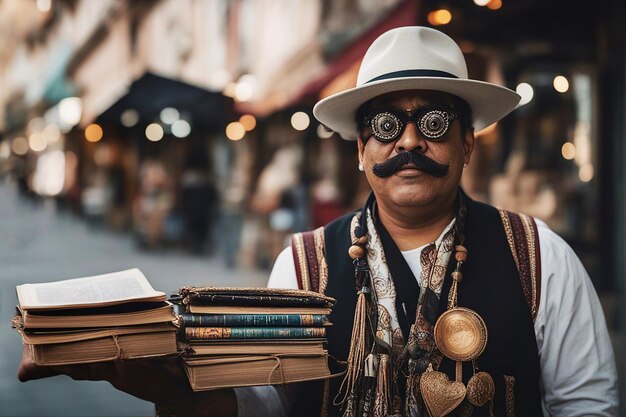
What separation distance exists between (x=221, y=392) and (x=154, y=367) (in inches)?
12.7

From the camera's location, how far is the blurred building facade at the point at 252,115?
22.3ft

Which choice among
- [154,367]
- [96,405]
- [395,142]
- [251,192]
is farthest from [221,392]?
[251,192]

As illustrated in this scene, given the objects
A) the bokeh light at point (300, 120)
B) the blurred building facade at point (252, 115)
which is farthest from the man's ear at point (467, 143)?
the bokeh light at point (300, 120)

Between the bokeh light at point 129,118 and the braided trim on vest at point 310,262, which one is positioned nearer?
the braided trim on vest at point 310,262

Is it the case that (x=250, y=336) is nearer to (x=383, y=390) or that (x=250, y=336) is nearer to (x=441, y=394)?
(x=383, y=390)

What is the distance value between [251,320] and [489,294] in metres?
0.77

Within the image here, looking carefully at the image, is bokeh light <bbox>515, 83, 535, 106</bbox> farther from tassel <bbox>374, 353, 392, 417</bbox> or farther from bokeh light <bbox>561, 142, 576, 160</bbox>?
tassel <bbox>374, 353, 392, 417</bbox>

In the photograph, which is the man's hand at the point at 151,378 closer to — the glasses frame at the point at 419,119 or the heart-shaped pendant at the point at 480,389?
the heart-shaped pendant at the point at 480,389

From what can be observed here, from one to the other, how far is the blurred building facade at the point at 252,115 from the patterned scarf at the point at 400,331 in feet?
11.4

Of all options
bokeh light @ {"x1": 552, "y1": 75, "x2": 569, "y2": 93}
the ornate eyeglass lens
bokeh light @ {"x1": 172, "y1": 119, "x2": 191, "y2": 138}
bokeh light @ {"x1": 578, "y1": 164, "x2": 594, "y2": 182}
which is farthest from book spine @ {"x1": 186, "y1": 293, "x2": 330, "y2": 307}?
bokeh light @ {"x1": 172, "y1": 119, "x2": 191, "y2": 138}

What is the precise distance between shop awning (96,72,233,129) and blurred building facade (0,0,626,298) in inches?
0.7

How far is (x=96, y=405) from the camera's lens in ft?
15.9

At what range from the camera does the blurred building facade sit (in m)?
6.80

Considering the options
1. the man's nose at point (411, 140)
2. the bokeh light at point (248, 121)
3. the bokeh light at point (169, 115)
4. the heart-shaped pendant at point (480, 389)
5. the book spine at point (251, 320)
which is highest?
the bokeh light at point (169, 115)
